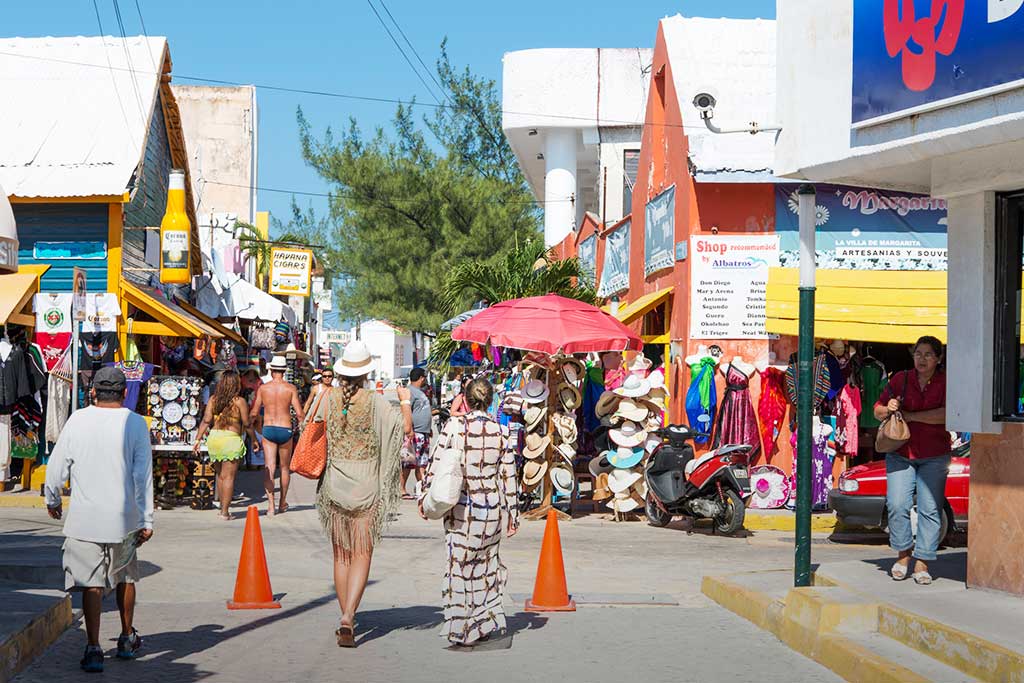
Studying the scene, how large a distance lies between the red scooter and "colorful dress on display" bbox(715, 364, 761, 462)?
1582 millimetres

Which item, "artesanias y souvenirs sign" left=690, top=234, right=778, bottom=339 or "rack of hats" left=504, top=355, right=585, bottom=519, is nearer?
"rack of hats" left=504, top=355, right=585, bottom=519

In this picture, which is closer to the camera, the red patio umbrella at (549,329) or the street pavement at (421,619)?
the street pavement at (421,619)

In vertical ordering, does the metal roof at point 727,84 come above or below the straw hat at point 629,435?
above

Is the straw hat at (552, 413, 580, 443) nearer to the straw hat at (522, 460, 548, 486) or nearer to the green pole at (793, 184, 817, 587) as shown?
the straw hat at (522, 460, 548, 486)

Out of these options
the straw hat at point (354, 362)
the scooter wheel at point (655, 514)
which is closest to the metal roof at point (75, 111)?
the scooter wheel at point (655, 514)

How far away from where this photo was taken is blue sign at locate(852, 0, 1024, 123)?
8281mm

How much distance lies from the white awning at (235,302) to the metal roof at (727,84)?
12.6 m

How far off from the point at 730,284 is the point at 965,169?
9.32 meters

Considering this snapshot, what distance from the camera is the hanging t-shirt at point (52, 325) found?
63.5 feet

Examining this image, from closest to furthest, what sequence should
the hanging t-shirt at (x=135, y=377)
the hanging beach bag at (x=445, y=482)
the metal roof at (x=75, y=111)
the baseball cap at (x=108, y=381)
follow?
the baseball cap at (x=108, y=381), the hanging beach bag at (x=445, y=482), the hanging t-shirt at (x=135, y=377), the metal roof at (x=75, y=111)

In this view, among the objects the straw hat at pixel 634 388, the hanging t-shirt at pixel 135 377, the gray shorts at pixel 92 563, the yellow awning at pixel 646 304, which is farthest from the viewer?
the yellow awning at pixel 646 304

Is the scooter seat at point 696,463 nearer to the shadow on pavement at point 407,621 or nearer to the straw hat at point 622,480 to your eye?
the straw hat at point 622,480

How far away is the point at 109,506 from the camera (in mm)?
8086

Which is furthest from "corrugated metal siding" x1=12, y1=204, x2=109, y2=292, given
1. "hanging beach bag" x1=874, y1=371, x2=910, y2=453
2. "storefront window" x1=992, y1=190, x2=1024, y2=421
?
"storefront window" x1=992, y1=190, x2=1024, y2=421
